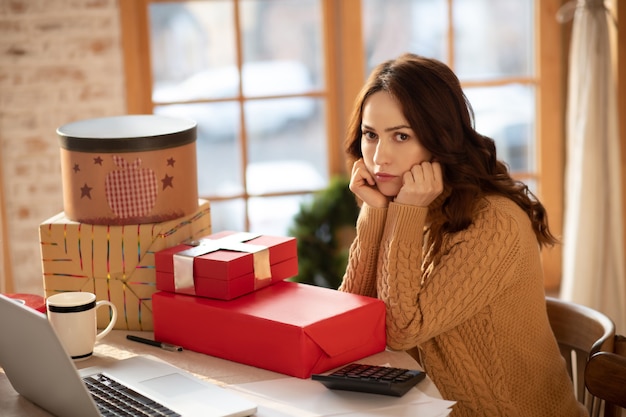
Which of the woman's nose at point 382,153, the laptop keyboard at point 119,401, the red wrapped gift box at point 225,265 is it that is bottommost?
the laptop keyboard at point 119,401

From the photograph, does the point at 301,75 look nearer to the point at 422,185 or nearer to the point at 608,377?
the point at 422,185

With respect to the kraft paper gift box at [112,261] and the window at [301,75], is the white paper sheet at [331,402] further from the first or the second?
the window at [301,75]

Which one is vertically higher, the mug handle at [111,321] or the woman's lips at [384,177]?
the woman's lips at [384,177]

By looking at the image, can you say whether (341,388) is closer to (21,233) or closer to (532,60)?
(21,233)

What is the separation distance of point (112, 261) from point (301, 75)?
2.11 meters

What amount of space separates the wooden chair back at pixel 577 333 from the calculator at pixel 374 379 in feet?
1.93

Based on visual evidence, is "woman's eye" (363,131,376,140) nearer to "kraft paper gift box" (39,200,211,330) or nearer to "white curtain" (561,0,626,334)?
"kraft paper gift box" (39,200,211,330)

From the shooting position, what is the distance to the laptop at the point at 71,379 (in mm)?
1439

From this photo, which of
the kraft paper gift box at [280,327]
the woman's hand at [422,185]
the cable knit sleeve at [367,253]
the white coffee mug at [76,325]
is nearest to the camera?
the kraft paper gift box at [280,327]

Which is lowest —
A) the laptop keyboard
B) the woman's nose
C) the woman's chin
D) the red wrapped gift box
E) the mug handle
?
the laptop keyboard

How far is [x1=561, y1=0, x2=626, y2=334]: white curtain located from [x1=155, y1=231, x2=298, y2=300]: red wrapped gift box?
184cm

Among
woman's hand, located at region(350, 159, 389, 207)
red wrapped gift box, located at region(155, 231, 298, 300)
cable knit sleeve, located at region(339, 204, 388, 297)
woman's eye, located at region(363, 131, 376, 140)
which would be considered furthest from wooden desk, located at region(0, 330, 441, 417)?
woman's eye, located at region(363, 131, 376, 140)

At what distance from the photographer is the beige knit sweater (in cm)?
185

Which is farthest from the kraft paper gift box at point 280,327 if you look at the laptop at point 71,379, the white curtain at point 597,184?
the white curtain at point 597,184
